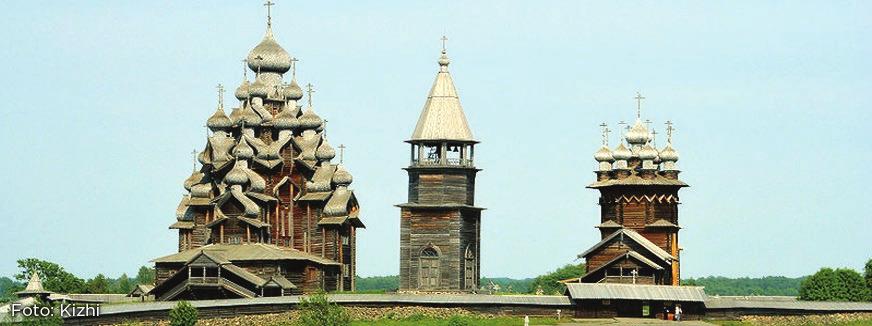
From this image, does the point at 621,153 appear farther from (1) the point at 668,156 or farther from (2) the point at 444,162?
(2) the point at 444,162

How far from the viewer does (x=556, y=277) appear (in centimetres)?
10206

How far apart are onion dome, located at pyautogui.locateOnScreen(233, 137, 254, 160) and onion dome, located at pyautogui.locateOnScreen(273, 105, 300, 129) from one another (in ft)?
8.30

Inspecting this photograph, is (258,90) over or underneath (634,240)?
over

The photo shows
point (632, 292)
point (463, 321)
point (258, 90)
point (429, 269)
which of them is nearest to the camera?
point (463, 321)

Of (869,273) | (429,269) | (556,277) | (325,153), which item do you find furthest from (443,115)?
(556,277)

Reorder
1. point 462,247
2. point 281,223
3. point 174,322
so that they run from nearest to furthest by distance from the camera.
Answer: point 174,322
point 462,247
point 281,223

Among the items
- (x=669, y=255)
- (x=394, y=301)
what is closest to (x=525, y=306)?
(x=394, y=301)

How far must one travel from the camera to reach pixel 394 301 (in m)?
65.0

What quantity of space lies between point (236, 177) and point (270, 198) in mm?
2128

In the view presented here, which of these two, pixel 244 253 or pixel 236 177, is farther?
pixel 236 177

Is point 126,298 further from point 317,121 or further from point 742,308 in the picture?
point 742,308

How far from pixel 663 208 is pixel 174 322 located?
1037 inches

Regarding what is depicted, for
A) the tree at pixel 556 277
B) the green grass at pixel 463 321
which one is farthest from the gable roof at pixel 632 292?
the tree at pixel 556 277

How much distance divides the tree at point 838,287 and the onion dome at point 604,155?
9.60m
